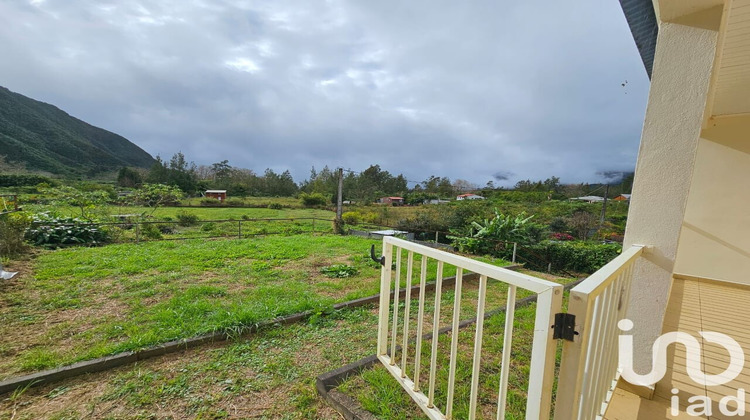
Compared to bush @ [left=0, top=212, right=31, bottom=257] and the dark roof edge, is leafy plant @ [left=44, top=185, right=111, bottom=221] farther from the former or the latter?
the dark roof edge

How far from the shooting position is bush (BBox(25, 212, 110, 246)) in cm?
534

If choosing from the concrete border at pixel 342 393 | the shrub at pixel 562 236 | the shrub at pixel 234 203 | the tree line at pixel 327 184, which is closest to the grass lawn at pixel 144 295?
the concrete border at pixel 342 393

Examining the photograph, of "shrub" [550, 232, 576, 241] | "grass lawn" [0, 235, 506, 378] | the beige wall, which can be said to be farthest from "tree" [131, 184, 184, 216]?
"shrub" [550, 232, 576, 241]

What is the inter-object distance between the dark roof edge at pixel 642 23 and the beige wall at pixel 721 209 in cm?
278

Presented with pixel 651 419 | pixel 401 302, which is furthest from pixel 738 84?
pixel 401 302

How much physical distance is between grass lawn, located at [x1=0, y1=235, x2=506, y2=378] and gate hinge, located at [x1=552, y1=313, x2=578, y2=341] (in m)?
2.29

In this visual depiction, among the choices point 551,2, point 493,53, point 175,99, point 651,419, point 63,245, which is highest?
point 175,99

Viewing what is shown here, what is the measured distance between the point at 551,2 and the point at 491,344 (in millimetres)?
4175

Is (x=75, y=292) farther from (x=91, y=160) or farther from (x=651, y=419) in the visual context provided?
(x=91, y=160)

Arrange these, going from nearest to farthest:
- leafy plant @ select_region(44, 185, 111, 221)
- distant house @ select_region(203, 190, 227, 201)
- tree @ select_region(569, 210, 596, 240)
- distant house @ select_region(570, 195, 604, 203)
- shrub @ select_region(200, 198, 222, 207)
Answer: leafy plant @ select_region(44, 185, 111, 221), tree @ select_region(569, 210, 596, 240), distant house @ select_region(570, 195, 604, 203), shrub @ select_region(200, 198, 222, 207), distant house @ select_region(203, 190, 227, 201)

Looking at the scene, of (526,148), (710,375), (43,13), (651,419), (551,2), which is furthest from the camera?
(526,148)

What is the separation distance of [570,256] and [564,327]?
7502 millimetres

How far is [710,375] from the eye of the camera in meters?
1.67

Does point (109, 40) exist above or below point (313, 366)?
above
